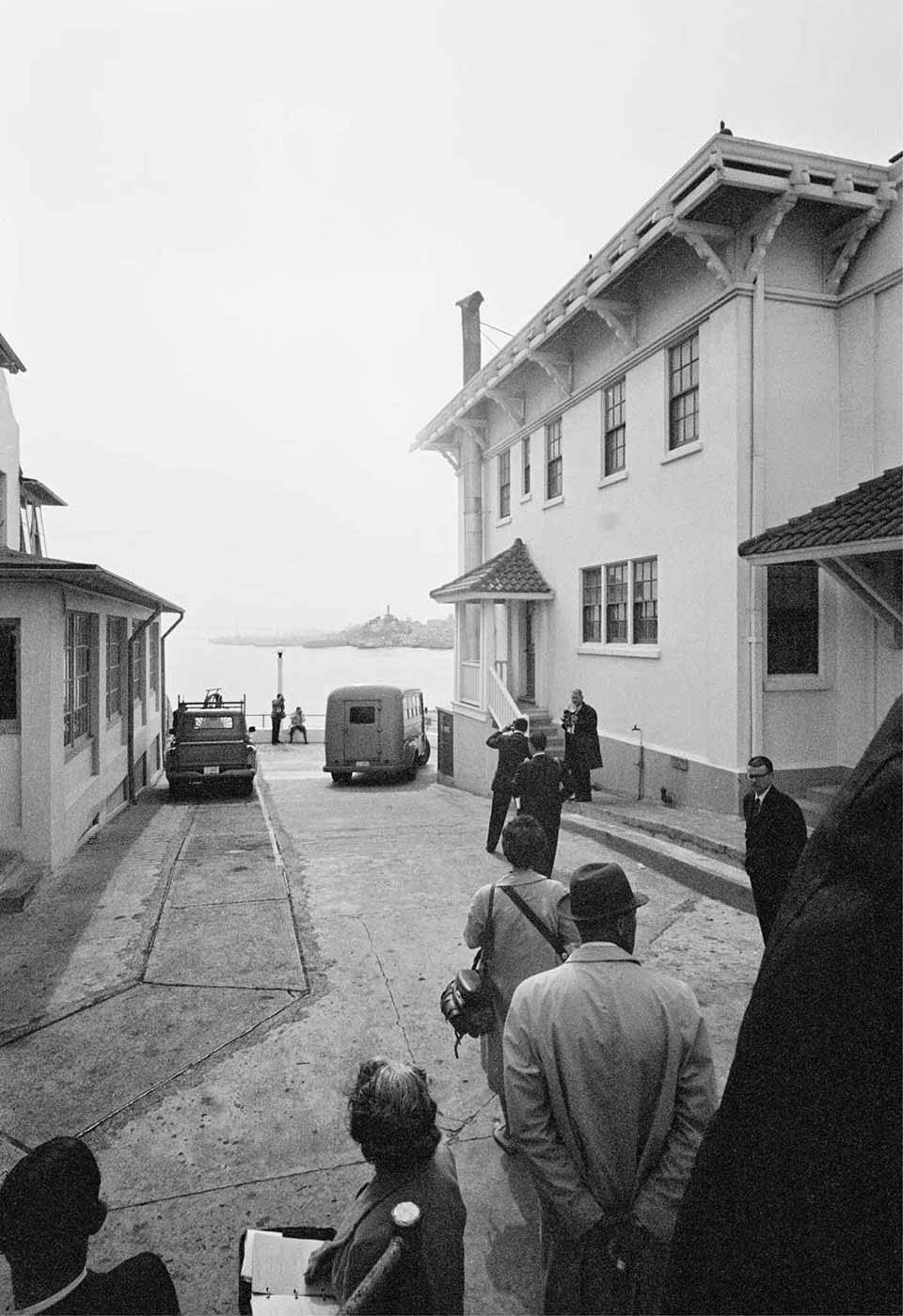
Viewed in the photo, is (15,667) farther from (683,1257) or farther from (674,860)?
(683,1257)

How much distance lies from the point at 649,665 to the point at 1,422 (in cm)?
1329

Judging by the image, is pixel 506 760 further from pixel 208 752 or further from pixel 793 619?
pixel 208 752

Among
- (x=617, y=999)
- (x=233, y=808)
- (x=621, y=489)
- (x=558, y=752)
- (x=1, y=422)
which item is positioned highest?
(x=1, y=422)

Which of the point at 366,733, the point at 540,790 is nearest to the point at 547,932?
the point at 540,790

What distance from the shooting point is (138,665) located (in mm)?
18172

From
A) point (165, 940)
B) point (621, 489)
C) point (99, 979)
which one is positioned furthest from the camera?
point (621, 489)

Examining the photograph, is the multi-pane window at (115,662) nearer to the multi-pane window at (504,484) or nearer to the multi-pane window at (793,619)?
the multi-pane window at (504,484)

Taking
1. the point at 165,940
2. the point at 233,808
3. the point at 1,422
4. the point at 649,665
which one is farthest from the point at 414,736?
the point at 165,940

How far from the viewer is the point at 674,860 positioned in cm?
Answer: 902

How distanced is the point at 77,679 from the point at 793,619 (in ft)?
32.6

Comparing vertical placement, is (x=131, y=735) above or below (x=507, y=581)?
below

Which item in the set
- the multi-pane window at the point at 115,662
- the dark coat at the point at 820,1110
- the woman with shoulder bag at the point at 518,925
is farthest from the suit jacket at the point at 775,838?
the multi-pane window at the point at 115,662

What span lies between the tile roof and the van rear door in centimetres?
1274

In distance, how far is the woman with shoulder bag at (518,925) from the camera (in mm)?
3797
